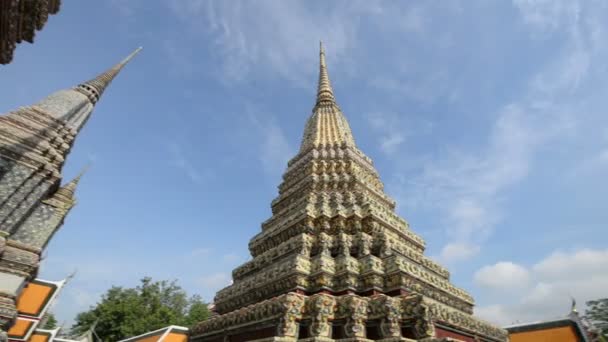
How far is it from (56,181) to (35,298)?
740cm

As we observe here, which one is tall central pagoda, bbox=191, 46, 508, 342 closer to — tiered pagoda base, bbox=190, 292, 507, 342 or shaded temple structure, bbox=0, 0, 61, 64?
tiered pagoda base, bbox=190, 292, 507, 342

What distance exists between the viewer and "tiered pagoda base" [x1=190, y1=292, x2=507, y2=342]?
333 inches

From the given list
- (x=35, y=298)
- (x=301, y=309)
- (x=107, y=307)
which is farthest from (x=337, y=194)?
(x=107, y=307)

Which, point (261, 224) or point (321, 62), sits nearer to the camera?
point (261, 224)

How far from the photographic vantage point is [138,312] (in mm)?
37219

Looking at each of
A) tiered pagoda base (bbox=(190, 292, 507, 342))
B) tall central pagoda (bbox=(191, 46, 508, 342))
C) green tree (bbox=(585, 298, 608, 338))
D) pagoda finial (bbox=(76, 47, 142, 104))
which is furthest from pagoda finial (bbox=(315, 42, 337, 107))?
green tree (bbox=(585, 298, 608, 338))

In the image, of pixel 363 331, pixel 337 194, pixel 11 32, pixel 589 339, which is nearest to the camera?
pixel 11 32

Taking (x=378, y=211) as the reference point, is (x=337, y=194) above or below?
above

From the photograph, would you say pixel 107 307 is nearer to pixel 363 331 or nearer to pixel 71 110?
pixel 71 110

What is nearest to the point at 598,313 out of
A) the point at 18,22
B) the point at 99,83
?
the point at 18,22

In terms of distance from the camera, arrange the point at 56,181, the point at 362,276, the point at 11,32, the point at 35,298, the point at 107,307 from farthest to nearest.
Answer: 1. the point at 107,307
2. the point at 35,298
3. the point at 56,181
4. the point at 362,276
5. the point at 11,32

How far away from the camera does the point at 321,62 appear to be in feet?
79.1

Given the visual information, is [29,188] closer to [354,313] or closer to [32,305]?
[32,305]

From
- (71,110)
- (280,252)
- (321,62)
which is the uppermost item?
(321,62)
